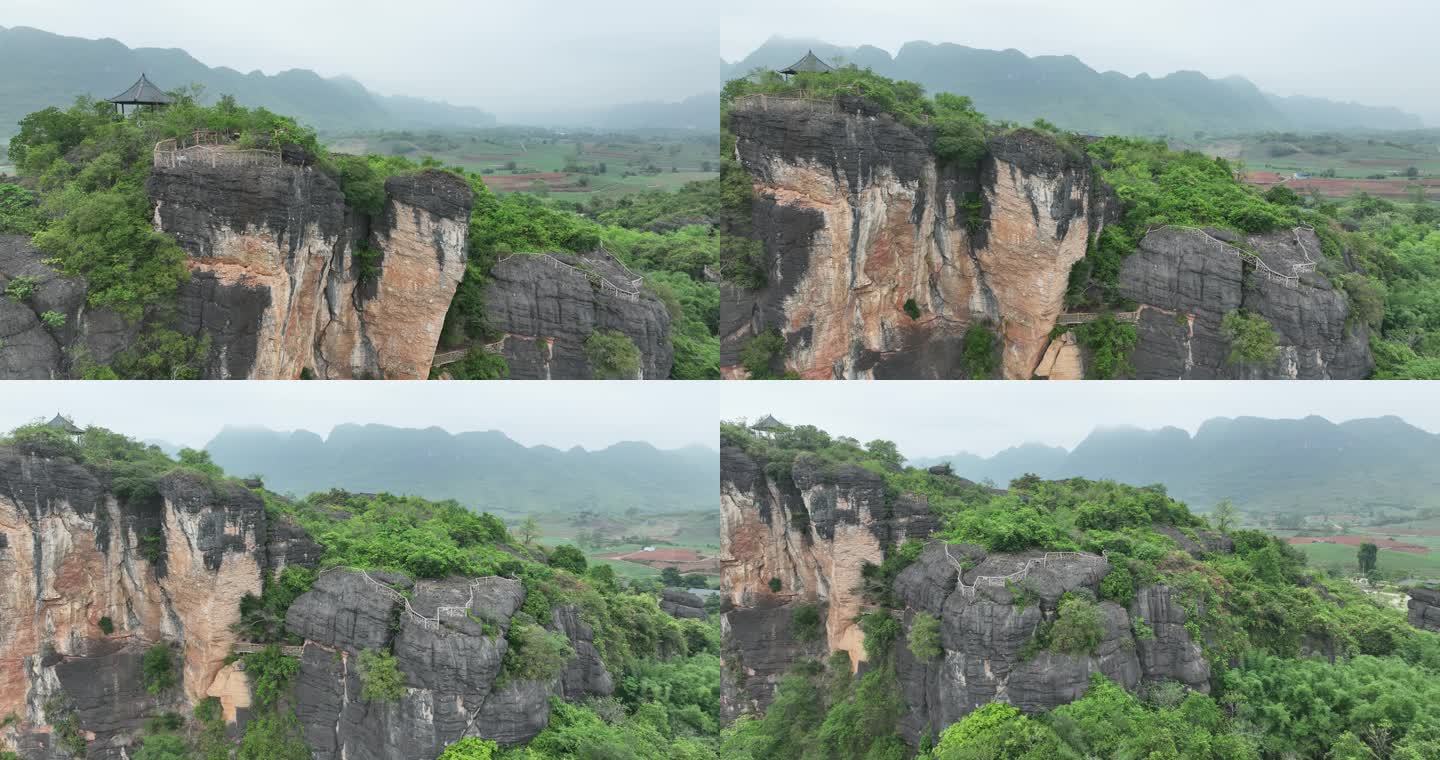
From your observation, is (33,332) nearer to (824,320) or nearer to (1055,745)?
(824,320)

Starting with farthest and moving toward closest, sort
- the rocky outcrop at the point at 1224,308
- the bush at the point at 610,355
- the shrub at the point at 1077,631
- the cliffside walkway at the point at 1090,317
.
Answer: the cliffside walkway at the point at 1090,317 → the bush at the point at 610,355 → the rocky outcrop at the point at 1224,308 → the shrub at the point at 1077,631

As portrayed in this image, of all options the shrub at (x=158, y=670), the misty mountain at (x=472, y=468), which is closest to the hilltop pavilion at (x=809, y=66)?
the shrub at (x=158, y=670)

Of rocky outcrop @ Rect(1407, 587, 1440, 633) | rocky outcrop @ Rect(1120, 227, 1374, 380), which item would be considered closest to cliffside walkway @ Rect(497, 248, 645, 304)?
rocky outcrop @ Rect(1120, 227, 1374, 380)

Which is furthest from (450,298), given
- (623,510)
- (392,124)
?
(623,510)

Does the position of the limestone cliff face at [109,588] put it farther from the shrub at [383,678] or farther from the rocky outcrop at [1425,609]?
the rocky outcrop at [1425,609]

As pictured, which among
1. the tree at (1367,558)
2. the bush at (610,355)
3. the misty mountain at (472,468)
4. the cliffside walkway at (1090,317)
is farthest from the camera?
the misty mountain at (472,468)

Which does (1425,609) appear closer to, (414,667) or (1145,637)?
(1145,637)

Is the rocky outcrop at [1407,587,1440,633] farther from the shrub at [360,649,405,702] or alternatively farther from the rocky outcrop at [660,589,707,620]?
the shrub at [360,649,405,702]
